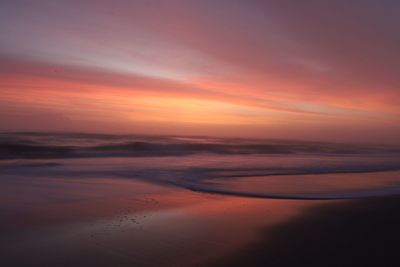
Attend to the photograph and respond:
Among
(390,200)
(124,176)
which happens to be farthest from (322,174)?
(124,176)

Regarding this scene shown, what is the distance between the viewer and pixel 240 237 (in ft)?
18.6

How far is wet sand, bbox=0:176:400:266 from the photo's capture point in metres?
4.74

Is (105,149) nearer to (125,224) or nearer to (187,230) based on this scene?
(125,224)

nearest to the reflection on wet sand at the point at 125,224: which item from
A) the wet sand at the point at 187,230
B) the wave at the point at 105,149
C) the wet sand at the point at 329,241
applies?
the wet sand at the point at 187,230

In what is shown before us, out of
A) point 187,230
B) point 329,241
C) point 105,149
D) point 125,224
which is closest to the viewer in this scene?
point 329,241

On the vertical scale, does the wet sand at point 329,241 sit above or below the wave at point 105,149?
below

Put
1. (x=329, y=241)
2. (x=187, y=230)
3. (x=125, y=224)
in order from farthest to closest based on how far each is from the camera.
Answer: (x=125, y=224) → (x=187, y=230) → (x=329, y=241)

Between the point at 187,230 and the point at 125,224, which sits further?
the point at 125,224

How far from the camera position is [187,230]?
19.7 feet

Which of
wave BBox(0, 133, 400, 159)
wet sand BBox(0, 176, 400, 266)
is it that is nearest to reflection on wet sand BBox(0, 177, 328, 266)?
wet sand BBox(0, 176, 400, 266)

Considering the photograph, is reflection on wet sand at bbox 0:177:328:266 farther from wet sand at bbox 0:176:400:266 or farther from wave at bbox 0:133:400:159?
wave at bbox 0:133:400:159

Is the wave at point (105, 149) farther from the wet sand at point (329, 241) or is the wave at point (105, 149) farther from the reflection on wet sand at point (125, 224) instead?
the wet sand at point (329, 241)

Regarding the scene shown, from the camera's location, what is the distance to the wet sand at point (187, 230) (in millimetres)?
4738

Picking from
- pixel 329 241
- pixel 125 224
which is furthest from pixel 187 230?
pixel 329 241
